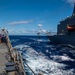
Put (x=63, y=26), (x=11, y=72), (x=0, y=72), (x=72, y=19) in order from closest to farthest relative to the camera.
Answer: (x=11, y=72)
(x=0, y=72)
(x=72, y=19)
(x=63, y=26)

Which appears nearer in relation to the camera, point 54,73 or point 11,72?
point 11,72

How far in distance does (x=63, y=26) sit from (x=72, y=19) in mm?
13478

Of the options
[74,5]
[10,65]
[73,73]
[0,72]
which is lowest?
[73,73]

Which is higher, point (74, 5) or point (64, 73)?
point (74, 5)

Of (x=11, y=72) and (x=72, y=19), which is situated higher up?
(x=72, y=19)

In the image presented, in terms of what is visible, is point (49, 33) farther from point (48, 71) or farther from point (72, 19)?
point (48, 71)

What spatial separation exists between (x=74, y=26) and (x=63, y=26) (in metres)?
18.4

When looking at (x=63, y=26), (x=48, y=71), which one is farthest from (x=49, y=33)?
(x=48, y=71)

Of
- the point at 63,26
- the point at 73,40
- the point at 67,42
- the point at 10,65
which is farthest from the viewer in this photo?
the point at 63,26

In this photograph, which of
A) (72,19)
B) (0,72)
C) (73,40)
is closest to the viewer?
(0,72)

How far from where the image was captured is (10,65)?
1032cm

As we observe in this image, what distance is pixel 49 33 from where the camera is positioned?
10162cm

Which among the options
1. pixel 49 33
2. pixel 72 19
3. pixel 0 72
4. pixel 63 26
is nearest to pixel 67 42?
pixel 72 19

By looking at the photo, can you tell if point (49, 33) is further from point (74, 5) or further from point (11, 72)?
point (11, 72)
